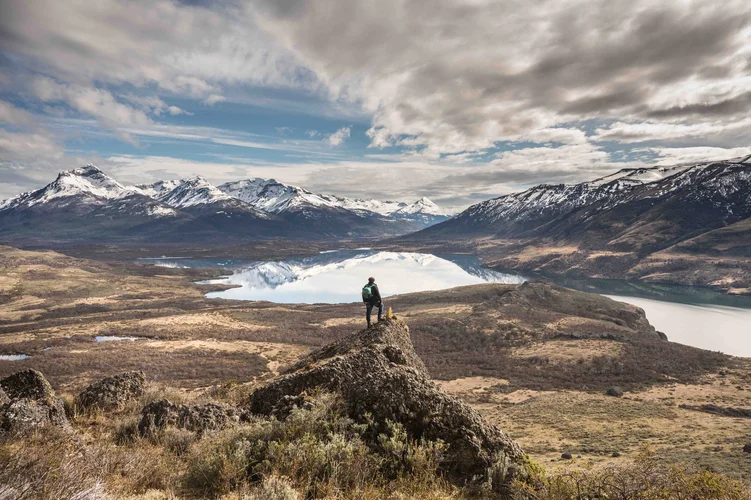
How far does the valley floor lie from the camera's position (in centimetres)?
2542

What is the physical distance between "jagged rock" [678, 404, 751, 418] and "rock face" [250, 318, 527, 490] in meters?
41.1

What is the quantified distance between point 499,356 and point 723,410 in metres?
30.6

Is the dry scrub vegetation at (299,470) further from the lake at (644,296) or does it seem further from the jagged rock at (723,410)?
the lake at (644,296)

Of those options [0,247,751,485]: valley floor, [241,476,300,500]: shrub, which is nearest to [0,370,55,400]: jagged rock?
[0,247,751,485]: valley floor

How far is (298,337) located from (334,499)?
238 feet

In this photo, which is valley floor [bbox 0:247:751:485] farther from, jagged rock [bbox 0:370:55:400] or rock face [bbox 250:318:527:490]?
jagged rock [bbox 0:370:55:400]

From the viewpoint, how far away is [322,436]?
225 inches

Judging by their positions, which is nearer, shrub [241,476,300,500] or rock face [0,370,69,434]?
shrub [241,476,300,500]

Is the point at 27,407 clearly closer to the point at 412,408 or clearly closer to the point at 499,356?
the point at 412,408

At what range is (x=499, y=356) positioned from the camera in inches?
2466

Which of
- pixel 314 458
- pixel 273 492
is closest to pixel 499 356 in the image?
pixel 314 458

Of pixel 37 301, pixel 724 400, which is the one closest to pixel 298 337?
pixel 724 400

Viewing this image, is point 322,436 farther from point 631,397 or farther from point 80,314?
point 80,314

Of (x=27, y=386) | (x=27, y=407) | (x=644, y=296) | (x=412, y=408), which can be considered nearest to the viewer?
(x=27, y=407)
